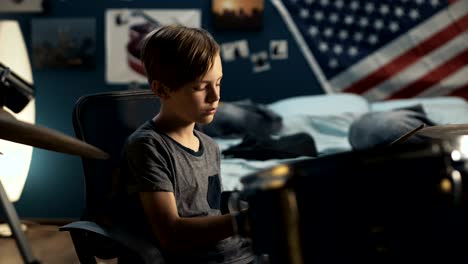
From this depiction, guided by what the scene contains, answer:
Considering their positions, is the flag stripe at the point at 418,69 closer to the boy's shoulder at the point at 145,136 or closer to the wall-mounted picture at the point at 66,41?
the wall-mounted picture at the point at 66,41

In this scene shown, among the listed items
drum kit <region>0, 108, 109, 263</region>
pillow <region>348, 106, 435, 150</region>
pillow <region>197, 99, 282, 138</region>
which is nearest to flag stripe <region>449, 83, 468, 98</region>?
pillow <region>348, 106, 435, 150</region>

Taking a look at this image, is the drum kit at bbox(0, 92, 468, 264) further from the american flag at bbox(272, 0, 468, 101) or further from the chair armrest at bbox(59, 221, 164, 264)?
the american flag at bbox(272, 0, 468, 101)

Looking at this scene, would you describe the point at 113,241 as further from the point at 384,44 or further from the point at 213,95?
the point at 384,44

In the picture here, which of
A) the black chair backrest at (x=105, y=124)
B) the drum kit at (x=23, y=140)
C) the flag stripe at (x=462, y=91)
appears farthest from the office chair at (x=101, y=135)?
the flag stripe at (x=462, y=91)

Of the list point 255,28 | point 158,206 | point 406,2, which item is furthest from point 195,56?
point 406,2

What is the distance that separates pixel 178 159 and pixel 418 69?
302 cm

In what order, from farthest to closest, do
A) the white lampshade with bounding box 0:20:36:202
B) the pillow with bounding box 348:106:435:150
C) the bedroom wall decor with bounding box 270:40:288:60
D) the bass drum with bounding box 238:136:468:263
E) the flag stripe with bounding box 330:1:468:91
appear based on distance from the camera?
the bedroom wall decor with bounding box 270:40:288:60 → the flag stripe with bounding box 330:1:468:91 → the white lampshade with bounding box 0:20:36:202 → the pillow with bounding box 348:106:435:150 → the bass drum with bounding box 238:136:468:263

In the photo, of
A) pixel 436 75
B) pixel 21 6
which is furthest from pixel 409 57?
pixel 21 6

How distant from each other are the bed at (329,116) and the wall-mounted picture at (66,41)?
135 cm

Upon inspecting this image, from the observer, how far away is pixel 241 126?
3.16 meters

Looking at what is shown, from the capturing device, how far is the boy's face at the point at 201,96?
1.14 metres

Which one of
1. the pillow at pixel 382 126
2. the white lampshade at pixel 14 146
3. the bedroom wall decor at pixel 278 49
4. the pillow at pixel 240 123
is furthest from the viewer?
the bedroom wall decor at pixel 278 49

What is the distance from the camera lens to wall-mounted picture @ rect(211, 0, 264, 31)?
151 inches

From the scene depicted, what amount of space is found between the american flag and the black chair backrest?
2468 millimetres
